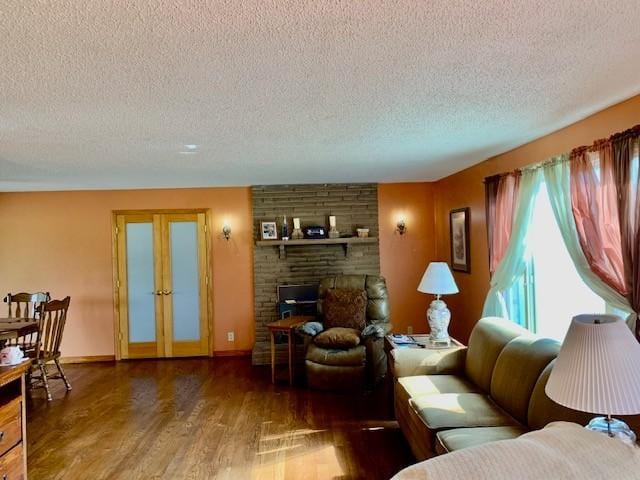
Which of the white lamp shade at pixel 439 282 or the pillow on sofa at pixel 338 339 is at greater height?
the white lamp shade at pixel 439 282

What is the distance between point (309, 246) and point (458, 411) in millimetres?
3730

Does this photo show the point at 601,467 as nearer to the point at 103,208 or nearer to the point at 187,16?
the point at 187,16

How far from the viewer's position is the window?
3535mm

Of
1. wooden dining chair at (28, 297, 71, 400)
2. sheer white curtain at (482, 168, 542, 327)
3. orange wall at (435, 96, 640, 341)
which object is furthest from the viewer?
wooden dining chair at (28, 297, 71, 400)

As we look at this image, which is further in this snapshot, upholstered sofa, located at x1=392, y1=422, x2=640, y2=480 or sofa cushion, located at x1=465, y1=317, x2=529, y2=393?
sofa cushion, located at x1=465, y1=317, x2=529, y2=393

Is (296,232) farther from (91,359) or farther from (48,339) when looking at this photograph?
(91,359)

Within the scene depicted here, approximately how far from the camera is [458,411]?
2652 millimetres

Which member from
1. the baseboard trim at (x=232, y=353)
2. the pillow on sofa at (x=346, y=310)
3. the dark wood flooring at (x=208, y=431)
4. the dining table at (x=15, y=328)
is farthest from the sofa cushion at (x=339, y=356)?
the dining table at (x=15, y=328)

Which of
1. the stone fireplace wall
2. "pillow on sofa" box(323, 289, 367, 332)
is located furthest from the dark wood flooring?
the stone fireplace wall

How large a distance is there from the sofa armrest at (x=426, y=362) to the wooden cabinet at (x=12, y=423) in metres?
2.49

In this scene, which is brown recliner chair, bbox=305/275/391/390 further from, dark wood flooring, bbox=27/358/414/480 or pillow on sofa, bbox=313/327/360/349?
dark wood flooring, bbox=27/358/414/480

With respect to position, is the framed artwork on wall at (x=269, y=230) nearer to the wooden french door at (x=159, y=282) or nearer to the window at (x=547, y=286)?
the wooden french door at (x=159, y=282)

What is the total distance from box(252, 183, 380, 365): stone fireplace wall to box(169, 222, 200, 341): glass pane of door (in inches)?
33.5

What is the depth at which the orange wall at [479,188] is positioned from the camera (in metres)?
2.81
